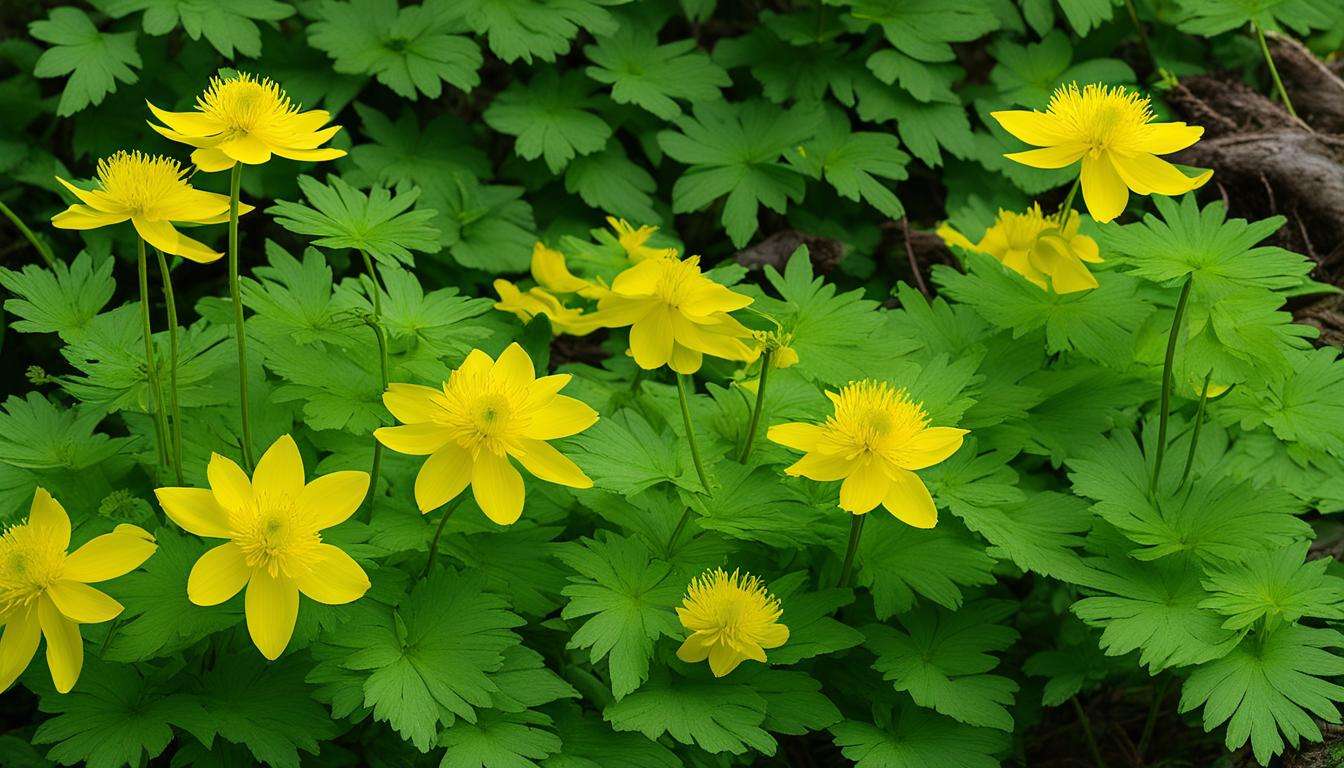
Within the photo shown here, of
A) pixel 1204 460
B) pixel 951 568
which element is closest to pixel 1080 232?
pixel 1204 460

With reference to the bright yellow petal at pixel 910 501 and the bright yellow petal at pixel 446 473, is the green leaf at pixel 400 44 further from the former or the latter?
the bright yellow petal at pixel 910 501

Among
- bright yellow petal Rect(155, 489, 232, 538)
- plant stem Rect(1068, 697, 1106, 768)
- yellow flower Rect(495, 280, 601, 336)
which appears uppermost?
bright yellow petal Rect(155, 489, 232, 538)

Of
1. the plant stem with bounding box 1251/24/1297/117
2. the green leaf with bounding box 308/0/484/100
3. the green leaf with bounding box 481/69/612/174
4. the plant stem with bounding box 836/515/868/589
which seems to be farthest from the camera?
the plant stem with bounding box 1251/24/1297/117

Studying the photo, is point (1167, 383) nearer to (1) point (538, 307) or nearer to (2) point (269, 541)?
Answer: (1) point (538, 307)

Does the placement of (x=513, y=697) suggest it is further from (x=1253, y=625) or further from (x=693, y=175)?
(x=693, y=175)

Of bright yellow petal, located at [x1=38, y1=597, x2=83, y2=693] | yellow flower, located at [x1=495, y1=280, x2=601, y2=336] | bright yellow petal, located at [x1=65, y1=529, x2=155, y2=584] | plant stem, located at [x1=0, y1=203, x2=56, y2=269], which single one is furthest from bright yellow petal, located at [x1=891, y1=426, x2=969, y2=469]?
plant stem, located at [x1=0, y1=203, x2=56, y2=269]

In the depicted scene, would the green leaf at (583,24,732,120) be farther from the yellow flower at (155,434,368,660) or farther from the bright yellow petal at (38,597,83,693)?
the bright yellow petal at (38,597,83,693)

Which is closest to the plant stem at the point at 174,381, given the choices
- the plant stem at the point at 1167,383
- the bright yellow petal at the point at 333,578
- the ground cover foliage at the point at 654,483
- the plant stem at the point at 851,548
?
the ground cover foliage at the point at 654,483
